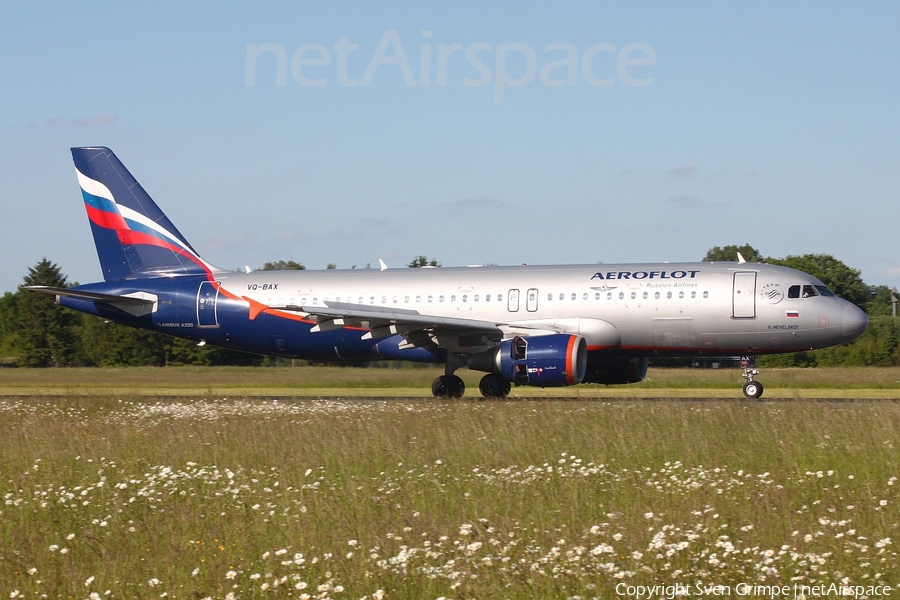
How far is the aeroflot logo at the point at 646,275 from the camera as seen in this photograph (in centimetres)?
2375

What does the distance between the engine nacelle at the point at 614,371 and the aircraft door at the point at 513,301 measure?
2362 mm

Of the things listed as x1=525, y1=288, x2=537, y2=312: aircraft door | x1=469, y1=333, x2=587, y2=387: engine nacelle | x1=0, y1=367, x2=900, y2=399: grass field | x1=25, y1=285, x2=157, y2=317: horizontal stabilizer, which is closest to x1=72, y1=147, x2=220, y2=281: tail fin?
x1=25, y1=285, x2=157, y2=317: horizontal stabilizer

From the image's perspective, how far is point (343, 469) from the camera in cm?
1172

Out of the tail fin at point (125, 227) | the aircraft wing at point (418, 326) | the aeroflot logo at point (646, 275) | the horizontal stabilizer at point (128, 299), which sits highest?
the tail fin at point (125, 227)

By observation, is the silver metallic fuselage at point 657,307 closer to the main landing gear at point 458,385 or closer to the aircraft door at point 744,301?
the aircraft door at point 744,301

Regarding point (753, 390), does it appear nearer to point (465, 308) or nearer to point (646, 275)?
point (646, 275)

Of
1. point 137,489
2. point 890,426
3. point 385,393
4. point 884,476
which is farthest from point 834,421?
point 385,393

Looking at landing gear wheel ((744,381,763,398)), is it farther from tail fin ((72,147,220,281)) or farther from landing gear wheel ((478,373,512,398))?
tail fin ((72,147,220,281))

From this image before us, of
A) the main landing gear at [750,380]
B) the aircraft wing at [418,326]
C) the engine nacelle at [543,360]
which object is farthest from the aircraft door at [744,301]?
the aircraft wing at [418,326]

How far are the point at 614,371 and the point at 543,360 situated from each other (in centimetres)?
392

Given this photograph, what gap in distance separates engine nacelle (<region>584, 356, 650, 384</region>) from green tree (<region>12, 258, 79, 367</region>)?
1664 inches

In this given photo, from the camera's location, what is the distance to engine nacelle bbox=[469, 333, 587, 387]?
21.8 meters

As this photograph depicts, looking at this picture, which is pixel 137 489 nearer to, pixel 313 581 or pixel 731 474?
pixel 313 581

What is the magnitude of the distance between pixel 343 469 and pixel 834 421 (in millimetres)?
7553
